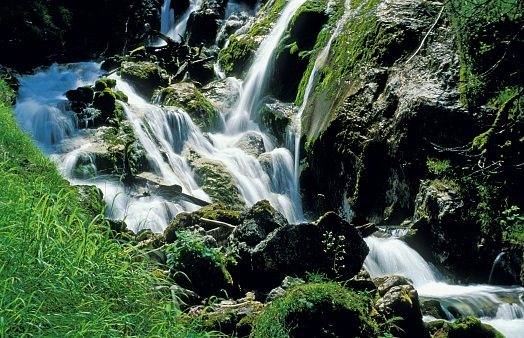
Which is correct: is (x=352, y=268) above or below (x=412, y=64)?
below

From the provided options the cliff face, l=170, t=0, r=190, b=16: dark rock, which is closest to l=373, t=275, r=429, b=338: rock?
the cliff face

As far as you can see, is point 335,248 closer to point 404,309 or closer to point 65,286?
point 404,309

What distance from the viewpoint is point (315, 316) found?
4.19m

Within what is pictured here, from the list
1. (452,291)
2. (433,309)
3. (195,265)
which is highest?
(195,265)

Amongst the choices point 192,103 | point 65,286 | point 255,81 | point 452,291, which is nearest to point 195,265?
point 65,286

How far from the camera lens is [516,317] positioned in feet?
22.3

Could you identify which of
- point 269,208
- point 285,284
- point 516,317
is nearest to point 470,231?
point 516,317

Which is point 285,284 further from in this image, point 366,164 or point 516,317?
point 366,164

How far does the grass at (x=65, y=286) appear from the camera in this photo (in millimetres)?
2490

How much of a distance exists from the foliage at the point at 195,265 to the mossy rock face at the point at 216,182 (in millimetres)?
6661

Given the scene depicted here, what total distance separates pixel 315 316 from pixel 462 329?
2.74m

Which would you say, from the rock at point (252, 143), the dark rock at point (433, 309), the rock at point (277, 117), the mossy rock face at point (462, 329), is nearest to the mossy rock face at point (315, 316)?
the mossy rock face at point (462, 329)

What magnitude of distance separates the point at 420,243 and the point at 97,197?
625cm

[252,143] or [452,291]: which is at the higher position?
[252,143]
